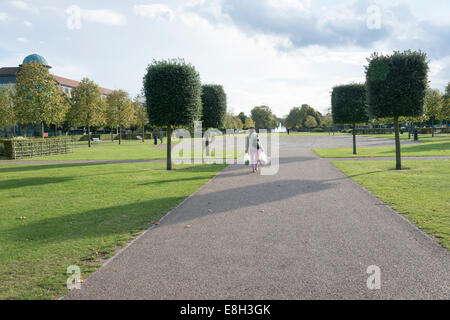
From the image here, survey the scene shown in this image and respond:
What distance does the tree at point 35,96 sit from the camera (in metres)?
31.4

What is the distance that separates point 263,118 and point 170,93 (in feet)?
449

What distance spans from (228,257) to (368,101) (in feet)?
44.0

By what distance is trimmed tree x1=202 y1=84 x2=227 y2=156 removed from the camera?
2631 cm

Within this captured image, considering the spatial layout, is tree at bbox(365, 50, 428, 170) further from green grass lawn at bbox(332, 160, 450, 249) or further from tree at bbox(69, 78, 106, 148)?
tree at bbox(69, 78, 106, 148)

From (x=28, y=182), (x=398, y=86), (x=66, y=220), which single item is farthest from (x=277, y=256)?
(x=398, y=86)

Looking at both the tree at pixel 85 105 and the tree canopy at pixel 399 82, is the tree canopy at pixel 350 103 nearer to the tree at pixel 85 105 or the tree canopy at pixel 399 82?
the tree canopy at pixel 399 82

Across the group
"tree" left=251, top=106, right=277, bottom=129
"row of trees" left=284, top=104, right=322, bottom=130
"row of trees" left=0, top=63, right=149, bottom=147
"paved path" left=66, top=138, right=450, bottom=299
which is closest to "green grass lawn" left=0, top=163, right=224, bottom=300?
"paved path" left=66, top=138, right=450, bottom=299

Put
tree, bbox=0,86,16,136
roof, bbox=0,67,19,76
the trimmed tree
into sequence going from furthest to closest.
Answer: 1. roof, bbox=0,67,19,76
2. tree, bbox=0,86,16,136
3. the trimmed tree

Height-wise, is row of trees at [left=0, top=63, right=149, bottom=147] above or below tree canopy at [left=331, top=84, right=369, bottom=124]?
above

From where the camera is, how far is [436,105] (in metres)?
47.4

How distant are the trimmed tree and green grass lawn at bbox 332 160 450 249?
45.8 ft

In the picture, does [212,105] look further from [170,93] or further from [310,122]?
[310,122]

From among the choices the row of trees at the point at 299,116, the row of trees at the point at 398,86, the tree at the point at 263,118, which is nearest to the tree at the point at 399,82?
the row of trees at the point at 398,86
